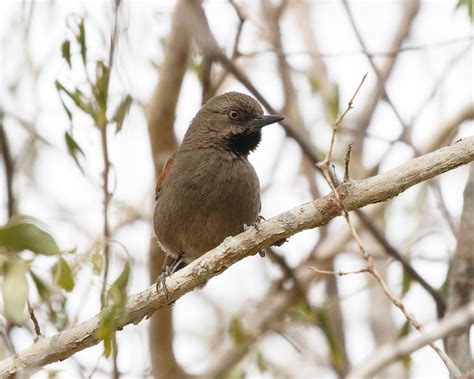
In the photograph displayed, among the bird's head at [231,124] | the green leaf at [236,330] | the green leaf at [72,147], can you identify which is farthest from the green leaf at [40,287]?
the green leaf at [236,330]

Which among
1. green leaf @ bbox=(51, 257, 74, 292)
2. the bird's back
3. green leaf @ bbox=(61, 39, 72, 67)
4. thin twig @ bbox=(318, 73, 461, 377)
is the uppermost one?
green leaf @ bbox=(61, 39, 72, 67)

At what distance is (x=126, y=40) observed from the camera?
5.76m

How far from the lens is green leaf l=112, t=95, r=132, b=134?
18.5 feet

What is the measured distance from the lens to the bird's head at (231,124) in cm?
600

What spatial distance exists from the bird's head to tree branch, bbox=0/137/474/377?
1523mm

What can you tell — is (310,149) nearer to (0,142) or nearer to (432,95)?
(432,95)

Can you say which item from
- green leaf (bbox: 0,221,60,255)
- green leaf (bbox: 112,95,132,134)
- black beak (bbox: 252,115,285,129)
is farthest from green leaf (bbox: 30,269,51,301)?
black beak (bbox: 252,115,285,129)

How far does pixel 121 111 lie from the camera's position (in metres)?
5.70

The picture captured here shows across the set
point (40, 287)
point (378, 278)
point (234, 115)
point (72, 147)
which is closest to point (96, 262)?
point (72, 147)

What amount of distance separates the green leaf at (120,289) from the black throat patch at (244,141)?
160 cm

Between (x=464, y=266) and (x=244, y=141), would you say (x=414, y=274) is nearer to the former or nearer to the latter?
(x=464, y=266)

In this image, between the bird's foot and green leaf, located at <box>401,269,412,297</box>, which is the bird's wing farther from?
green leaf, located at <box>401,269,412,297</box>

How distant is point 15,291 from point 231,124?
2.92 meters

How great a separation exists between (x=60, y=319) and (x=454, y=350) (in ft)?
8.85
